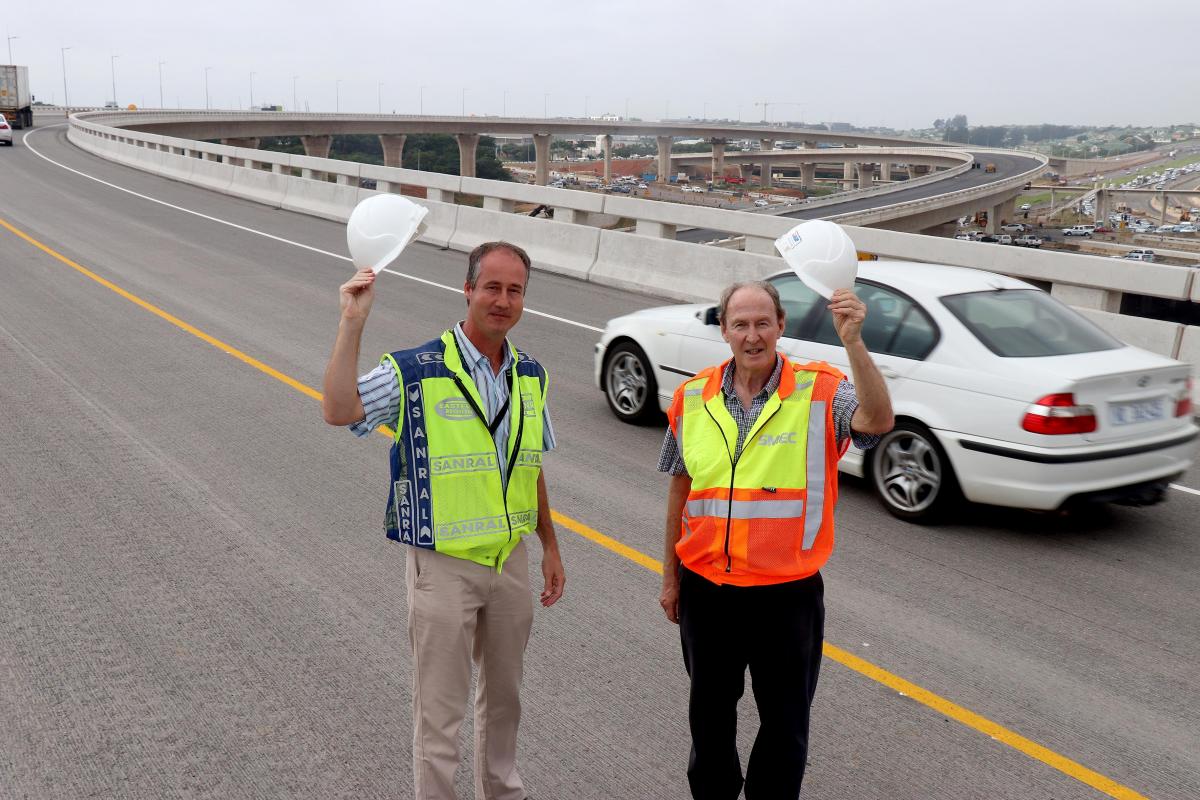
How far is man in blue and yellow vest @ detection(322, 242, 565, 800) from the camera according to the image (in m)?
3.09

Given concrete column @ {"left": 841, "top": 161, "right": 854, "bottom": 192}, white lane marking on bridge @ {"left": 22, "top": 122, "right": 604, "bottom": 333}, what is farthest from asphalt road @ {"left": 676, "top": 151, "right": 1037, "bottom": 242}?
concrete column @ {"left": 841, "top": 161, "right": 854, "bottom": 192}

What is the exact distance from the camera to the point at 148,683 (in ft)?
15.0

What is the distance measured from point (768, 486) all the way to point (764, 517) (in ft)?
0.29

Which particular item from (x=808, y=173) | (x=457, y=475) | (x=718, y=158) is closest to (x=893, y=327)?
(x=457, y=475)

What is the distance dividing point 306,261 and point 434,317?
5.58m

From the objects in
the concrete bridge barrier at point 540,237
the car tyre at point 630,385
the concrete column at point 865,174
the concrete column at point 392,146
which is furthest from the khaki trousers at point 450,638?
the concrete column at point 865,174

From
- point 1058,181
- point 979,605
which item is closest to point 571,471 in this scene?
point 979,605

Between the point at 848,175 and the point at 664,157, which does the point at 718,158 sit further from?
the point at 848,175

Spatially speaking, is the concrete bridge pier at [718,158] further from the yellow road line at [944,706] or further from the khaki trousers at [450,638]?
the khaki trousers at [450,638]

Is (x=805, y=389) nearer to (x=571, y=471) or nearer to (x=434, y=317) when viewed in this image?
(x=571, y=471)

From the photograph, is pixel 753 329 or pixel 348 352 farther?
pixel 753 329

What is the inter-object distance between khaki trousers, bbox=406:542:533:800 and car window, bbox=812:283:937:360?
4382 mm

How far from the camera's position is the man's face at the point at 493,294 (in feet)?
10.3

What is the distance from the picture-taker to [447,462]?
3098mm
